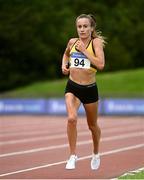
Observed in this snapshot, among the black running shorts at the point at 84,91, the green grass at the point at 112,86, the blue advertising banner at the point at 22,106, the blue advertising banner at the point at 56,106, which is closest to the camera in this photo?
the black running shorts at the point at 84,91

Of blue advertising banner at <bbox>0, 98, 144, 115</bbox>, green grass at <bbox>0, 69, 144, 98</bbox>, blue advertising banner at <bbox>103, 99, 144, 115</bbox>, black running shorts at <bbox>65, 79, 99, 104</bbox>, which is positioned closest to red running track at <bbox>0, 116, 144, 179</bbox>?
black running shorts at <bbox>65, 79, 99, 104</bbox>

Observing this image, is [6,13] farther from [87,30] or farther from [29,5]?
[87,30]

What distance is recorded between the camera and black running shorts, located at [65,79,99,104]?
30.2 ft

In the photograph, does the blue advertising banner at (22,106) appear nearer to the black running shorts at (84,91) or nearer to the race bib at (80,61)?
the black running shorts at (84,91)

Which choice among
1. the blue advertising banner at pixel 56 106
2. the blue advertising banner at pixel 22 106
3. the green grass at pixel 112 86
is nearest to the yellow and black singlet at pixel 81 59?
the blue advertising banner at pixel 56 106

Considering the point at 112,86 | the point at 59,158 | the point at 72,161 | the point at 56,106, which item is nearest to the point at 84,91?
the point at 72,161

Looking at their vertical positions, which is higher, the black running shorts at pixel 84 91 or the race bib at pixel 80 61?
the race bib at pixel 80 61

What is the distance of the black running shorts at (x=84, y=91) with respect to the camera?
30.2 ft

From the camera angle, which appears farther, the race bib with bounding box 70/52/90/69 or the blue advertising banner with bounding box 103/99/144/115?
the blue advertising banner with bounding box 103/99/144/115

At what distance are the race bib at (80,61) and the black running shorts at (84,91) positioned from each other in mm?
264

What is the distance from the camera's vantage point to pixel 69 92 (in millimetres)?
9273

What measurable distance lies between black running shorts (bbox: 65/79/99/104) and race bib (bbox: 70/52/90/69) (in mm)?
264

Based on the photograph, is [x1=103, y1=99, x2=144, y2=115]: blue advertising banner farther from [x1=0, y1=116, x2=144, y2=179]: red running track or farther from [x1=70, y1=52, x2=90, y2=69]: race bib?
[x1=70, y1=52, x2=90, y2=69]: race bib

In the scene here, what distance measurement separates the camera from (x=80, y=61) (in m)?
9.13
